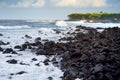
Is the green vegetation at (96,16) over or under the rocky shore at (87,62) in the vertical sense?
over

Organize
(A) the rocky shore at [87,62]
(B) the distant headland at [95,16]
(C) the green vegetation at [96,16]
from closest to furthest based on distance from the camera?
(A) the rocky shore at [87,62], (B) the distant headland at [95,16], (C) the green vegetation at [96,16]

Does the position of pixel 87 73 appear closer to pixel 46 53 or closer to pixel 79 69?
pixel 79 69

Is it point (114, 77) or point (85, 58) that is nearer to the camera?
point (114, 77)

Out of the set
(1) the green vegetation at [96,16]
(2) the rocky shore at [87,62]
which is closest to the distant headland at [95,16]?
(1) the green vegetation at [96,16]

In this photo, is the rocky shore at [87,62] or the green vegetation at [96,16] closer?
the rocky shore at [87,62]

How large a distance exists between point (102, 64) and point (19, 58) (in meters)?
4.73

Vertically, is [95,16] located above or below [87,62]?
above

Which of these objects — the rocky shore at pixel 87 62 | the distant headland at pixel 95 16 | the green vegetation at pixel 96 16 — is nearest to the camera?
the rocky shore at pixel 87 62

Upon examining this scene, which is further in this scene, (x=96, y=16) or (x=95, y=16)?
(x=95, y=16)

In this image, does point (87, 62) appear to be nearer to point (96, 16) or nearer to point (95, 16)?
point (96, 16)

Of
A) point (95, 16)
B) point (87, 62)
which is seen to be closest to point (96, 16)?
point (95, 16)

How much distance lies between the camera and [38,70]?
11953 mm

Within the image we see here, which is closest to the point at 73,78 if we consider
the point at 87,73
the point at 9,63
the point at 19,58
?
the point at 87,73

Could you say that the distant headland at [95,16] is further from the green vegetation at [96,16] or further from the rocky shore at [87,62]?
the rocky shore at [87,62]
